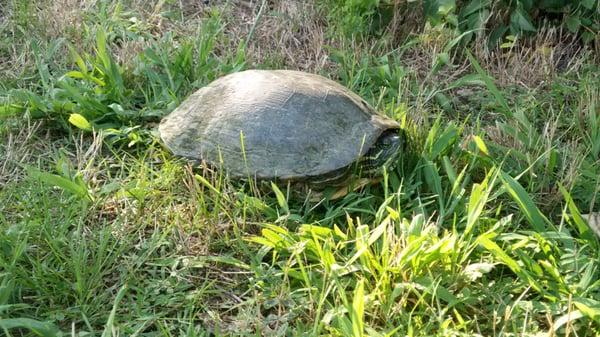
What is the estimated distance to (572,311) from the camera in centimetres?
214

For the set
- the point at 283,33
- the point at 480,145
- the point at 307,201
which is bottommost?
the point at 307,201

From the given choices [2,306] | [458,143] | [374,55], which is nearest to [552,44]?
[374,55]

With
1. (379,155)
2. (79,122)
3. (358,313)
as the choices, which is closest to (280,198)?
(379,155)

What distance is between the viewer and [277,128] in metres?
2.69

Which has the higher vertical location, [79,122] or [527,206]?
[527,206]

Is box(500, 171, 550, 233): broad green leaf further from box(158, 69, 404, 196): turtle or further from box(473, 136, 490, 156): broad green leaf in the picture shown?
box(158, 69, 404, 196): turtle

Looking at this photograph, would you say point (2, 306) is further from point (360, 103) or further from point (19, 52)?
point (19, 52)

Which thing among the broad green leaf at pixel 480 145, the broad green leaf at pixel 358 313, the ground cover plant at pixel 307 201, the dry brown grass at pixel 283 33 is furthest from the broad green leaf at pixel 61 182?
the broad green leaf at pixel 480 145

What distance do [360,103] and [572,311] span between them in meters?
1.15

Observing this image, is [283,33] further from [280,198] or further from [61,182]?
[61,182]

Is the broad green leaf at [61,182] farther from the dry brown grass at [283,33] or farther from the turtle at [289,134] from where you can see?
the dry brown grass at [283,33]

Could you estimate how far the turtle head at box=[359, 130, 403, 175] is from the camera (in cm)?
271

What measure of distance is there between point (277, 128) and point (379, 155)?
15.8 inches

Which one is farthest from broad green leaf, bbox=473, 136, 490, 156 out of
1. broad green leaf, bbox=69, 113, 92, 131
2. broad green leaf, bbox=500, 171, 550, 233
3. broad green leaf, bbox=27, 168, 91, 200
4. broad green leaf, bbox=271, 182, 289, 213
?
broad green leaf, bbox=69, 113, 92, 131
